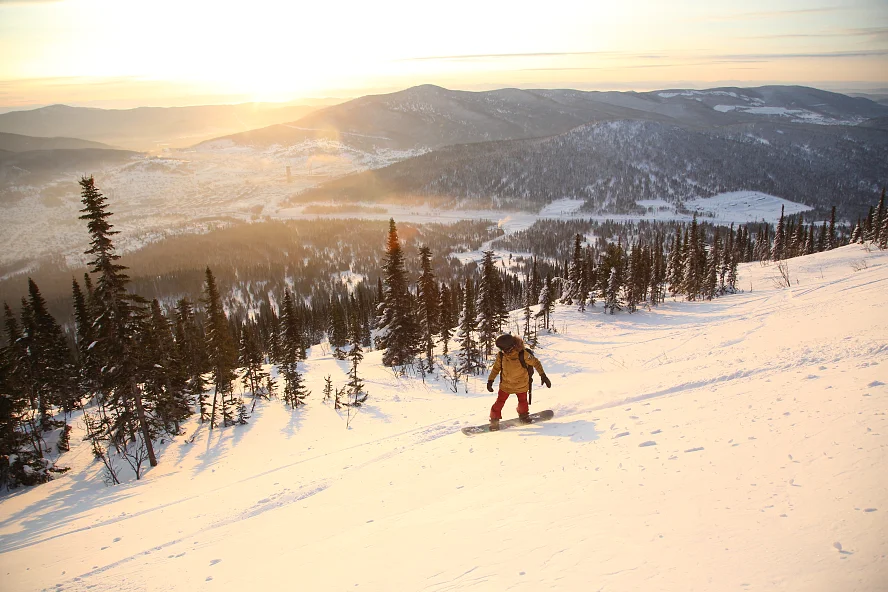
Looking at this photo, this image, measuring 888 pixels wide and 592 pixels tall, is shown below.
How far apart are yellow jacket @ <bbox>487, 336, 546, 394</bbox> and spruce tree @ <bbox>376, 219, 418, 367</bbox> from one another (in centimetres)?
2481

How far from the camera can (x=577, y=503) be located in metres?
6.94

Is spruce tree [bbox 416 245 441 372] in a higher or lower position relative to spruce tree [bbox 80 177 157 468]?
lower

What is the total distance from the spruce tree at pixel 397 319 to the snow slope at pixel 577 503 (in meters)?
19.4

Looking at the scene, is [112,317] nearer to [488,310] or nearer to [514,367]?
[514,367]

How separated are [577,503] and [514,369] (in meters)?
4.44

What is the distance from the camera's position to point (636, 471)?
769 centimetres

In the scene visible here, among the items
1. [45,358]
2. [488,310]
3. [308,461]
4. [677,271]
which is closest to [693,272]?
[677,271]

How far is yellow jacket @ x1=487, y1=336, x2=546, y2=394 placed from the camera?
36.3ft

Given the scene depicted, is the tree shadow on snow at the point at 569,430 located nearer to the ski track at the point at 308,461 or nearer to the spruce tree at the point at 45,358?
the ski track at the point at 308,461

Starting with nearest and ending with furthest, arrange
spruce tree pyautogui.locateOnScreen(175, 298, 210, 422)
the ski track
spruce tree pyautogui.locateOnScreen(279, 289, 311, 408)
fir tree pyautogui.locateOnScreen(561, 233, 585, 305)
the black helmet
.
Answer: the black helmet < the ski track < spruce tree pyautogui.locateOnScreen(279, 289, 311, 408) < spruce tree pyautogui.locateOnScreen(175, 298, 210, 422) < fir tree pyautogui.locateOnScreen(561, 233, 585, 305)

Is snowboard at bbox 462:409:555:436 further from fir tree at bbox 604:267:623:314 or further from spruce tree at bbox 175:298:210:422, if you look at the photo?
fir tree at bbox 604:267:623:314

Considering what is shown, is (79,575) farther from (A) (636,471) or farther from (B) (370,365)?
(B) (370,365)

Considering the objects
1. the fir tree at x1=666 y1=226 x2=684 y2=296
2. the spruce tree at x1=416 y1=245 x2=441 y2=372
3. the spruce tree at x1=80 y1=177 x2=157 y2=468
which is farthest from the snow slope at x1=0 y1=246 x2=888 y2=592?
the fir tree at x1=666 y1=226 x2=684 y2=296

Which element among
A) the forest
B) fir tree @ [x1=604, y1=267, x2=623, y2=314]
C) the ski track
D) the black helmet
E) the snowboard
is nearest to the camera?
the black helmet
